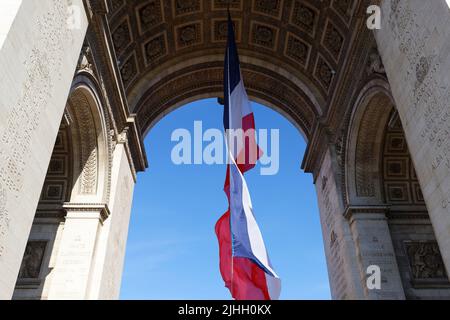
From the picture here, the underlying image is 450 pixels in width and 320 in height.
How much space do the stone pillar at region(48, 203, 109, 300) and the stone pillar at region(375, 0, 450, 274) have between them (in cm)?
912

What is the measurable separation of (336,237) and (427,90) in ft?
25.4

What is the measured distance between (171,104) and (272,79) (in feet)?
16.2

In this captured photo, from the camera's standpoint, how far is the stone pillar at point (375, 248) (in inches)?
459

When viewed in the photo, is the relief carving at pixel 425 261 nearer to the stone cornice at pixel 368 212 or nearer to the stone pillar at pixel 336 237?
the stone cornice at pixel 368 212

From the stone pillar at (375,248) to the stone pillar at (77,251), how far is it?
8.12 m

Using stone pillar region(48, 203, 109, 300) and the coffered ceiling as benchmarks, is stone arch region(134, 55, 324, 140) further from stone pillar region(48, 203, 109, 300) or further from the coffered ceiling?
stone pillar region(48, 203, 109, 300)

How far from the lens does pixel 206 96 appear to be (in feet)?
65.0

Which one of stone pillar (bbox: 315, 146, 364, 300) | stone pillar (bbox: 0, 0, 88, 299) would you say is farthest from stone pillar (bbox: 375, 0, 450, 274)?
stone pillar (bbox: 0, 0, 88, 299)

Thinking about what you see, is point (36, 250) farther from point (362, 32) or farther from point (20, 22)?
point (362, 32)

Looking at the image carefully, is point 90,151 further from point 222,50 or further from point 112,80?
point 222,50

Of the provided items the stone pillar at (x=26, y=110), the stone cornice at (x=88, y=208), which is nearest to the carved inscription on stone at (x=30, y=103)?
the stone pillar at (x=26, y=110)

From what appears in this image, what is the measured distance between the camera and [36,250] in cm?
1212

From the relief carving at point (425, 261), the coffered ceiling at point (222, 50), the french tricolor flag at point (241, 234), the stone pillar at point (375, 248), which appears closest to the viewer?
the french tricolor flag at point (241, 234)
